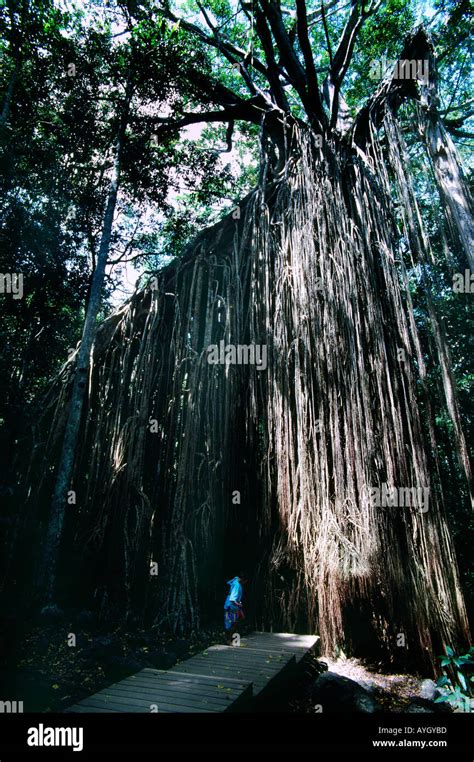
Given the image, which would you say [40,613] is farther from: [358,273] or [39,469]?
[358,273]

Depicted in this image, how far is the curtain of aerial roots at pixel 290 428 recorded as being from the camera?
3.45 meters

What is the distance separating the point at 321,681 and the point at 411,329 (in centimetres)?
306

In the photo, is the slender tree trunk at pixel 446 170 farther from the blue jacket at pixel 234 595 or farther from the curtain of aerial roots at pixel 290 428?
the blue jacket at pixel 234 595

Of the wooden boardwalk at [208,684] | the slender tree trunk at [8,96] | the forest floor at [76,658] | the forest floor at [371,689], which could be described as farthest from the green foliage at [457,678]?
the slender tree trunk at [8,96]

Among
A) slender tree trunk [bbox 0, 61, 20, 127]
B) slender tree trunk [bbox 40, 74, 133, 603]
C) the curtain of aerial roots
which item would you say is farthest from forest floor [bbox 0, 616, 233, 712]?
slender tree trunk [bbox 0, 61, 20, 127]

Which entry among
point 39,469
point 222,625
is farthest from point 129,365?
point 222,625

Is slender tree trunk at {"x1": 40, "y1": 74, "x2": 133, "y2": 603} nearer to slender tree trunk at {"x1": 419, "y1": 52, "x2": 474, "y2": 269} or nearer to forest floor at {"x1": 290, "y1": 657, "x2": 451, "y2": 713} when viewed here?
forest floor at {"x1": 290, "y1": 657, "x2": 451, "y2": 713}

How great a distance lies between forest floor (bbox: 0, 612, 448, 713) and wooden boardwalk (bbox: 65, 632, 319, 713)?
1.18 feet

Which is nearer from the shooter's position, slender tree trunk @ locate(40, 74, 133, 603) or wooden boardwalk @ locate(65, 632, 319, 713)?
wooden boardwalk @ locate(65, 632, 319, 713)

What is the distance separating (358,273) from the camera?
439cm

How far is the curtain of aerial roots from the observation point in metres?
3.45

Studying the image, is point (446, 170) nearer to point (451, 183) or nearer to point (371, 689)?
point (451, 183)

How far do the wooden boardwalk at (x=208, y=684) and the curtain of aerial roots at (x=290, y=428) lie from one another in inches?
28.7

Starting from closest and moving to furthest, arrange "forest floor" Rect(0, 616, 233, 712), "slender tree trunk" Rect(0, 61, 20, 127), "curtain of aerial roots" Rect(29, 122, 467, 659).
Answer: "forest floor" Rect(0, 616, 233, 712), "curtain of aerial roots" Rect(29, 122, 467, 659), "slender tree trunk" Rect(0, 61, 20, 127)
